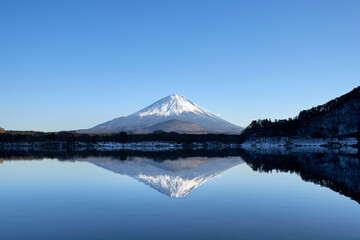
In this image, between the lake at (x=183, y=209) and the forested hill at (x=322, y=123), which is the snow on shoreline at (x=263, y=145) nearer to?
the forested hill at (x=322, y=123)

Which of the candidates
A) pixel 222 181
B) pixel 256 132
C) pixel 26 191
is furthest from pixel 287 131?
pixel 26 191

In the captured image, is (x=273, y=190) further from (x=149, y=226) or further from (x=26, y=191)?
(x=26, y=191)

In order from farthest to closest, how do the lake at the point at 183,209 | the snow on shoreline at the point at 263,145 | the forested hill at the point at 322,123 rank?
1. the forested hill at the point at 322,123
2. the snow on shoreline at the point at 263,145
3. the lake at the point at 183,209

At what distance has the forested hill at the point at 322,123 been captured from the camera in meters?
132

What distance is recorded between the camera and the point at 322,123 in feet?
491

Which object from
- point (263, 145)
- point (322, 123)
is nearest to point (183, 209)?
point (322, 123)

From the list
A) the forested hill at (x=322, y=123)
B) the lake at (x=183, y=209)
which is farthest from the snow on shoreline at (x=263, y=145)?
the lake at (x=183, y=209)

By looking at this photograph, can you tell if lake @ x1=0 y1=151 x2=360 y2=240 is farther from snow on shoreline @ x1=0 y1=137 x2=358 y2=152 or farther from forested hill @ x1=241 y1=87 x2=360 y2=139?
forested hill @ x1=241 y1=87 x2=360 y2=139

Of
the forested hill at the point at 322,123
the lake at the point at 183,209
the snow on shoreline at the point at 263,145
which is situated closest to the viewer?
the lake at the point at 183,209

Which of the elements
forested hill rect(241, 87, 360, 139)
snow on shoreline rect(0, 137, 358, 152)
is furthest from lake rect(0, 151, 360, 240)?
forested hill rect(241, 87, 360, 139)

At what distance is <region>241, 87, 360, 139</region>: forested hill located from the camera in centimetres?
13162

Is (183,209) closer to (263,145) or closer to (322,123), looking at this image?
(322,123)

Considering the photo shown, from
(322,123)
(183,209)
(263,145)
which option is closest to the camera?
(183,209)

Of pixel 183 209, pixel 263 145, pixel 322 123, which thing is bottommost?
pixel 183 209
